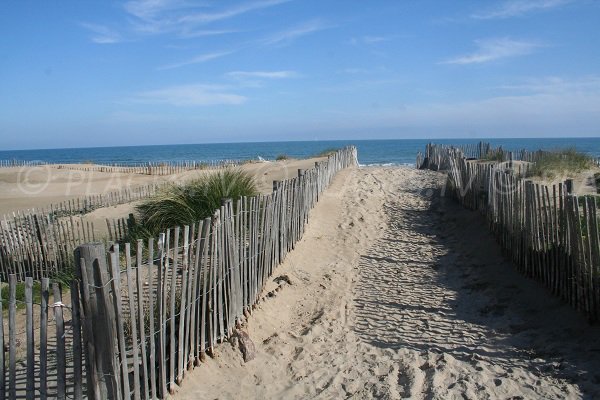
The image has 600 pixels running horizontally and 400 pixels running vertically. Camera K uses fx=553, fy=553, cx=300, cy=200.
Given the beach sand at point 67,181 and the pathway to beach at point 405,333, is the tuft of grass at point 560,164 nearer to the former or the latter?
the pathway to beach at point 405,333

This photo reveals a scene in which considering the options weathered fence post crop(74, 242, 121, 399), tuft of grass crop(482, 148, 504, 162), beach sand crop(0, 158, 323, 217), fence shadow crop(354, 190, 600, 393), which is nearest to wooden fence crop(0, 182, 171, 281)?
fence shadow crop(354, 190, 600, 393)

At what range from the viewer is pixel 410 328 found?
236 inches

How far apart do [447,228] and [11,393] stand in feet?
30.1

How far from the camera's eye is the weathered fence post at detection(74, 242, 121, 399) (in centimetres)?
334

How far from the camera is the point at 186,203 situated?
30.9 feet

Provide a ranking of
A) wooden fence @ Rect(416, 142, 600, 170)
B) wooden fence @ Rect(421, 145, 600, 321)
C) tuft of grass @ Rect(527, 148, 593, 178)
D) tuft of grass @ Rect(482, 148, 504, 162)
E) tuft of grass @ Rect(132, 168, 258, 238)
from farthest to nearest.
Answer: tuft of grass @ Rect(482, 148, 504, 162), wooden fence @ Rect(416, 142, 600, 170), tuft of grass @ Rect(527, 148, 593, 178), tuft of grass @ Rect(132, 168, 258, 238), wooden fence @ Rect(421, 145, 600, 321)

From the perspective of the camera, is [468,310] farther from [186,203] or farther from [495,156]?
[495,156]

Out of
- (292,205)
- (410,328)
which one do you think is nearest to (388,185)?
(292,205)

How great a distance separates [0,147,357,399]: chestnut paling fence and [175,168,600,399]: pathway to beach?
0.33 metres

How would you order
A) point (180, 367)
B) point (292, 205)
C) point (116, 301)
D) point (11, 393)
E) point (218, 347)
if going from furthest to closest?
point (292, 205) < point (218, 347) < point (180, 367) < point (116, 301) < point (11, 393)

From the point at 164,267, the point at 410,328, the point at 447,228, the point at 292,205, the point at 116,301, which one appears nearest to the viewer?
the point at 116,301

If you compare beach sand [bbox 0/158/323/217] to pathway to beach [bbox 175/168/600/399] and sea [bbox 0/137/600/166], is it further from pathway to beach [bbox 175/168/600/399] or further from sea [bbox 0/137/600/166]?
sea [bbox 0/137/600/166]

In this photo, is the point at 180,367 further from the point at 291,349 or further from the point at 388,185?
the point at 388,185

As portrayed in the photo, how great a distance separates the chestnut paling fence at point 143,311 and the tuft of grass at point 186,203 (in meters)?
1.45
